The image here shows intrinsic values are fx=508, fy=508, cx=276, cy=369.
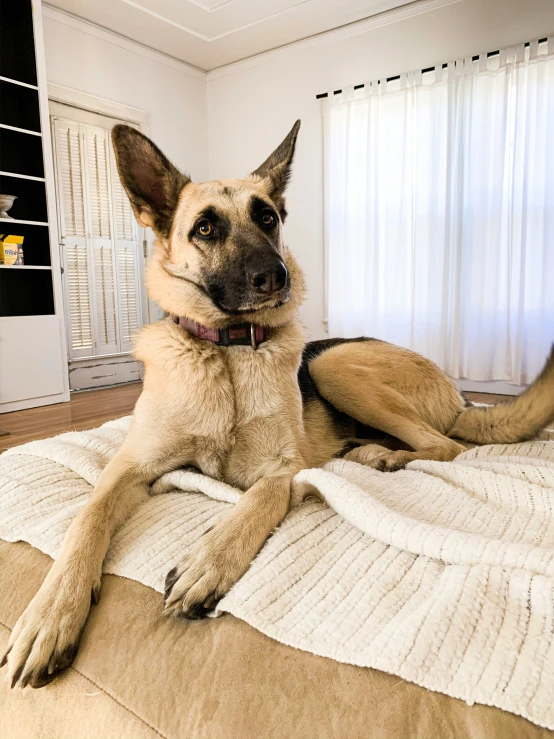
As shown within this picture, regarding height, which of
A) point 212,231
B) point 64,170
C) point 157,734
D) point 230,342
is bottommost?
point 157,734

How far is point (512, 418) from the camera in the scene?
5.00 feet

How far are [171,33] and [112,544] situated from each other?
5564mm

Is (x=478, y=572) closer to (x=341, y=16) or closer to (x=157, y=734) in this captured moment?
(x=157, y=734)

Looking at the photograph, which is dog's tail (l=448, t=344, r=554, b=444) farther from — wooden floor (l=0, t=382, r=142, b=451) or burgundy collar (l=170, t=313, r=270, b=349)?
wooden floor (l=0, t=382, r=142, b=451)

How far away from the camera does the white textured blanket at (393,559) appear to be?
588 millimetres

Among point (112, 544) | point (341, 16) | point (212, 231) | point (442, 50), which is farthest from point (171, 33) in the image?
point (112, 544)

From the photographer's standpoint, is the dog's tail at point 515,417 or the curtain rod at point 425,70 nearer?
Answer: the dog's tail at point 515,417

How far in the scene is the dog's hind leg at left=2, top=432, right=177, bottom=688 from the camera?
679 millimetres

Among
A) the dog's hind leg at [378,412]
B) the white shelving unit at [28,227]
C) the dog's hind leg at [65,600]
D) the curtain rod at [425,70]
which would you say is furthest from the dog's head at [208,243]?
the curtain rod at [425,70]

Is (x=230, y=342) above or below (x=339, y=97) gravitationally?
below

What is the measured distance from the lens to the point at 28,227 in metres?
4.15

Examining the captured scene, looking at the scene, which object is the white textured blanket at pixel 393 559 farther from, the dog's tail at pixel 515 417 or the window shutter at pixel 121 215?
the window shutter at pixel 121 215

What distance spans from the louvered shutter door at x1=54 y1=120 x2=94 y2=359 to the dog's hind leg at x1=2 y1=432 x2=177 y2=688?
430 centimetres

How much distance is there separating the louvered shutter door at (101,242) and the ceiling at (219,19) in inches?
39.4
